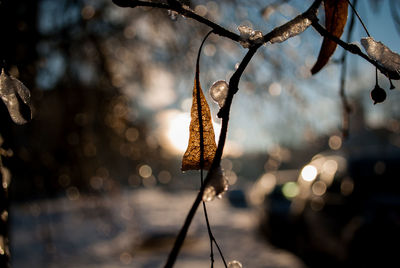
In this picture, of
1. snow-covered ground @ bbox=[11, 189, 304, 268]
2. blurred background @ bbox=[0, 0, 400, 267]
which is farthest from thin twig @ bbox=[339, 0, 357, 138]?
snow-covered ground @ bbox=[11, 189, 304, 268]

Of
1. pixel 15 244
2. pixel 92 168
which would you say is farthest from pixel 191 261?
pixel 15 244

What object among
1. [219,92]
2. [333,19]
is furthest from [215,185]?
[333,19]

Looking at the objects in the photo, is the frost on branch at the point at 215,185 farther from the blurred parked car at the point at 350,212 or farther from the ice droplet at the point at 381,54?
the blurred parked car at the point at 350,212

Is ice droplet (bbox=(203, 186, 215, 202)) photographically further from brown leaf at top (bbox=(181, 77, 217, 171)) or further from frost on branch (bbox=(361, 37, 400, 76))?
frost on branch (bbox=(361, 37, 400, 76))

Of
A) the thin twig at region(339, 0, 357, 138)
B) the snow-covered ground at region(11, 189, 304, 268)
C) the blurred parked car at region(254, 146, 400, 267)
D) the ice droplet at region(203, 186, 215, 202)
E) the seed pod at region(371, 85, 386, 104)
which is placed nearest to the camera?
the ice droplet at region(203, 186, 215, 202)

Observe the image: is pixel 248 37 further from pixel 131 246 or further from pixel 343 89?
pixel 131 246

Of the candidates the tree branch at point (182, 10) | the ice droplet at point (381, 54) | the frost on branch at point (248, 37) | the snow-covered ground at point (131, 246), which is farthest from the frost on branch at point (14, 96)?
the snow-covered ground at point (131, 246)
